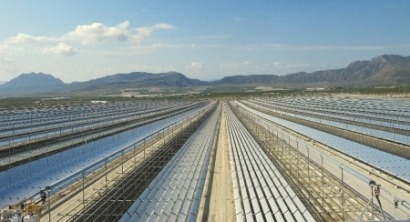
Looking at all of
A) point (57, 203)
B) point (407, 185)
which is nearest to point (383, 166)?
point (407, 185)

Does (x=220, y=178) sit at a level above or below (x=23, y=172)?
below

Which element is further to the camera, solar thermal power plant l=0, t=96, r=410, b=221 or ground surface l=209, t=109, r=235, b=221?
ground surface l=209, t=109, r=235, b=221

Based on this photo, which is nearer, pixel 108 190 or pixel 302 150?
pixel 108 190

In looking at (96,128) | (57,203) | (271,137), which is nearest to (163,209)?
(57,203)

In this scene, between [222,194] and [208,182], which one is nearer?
[222,194]

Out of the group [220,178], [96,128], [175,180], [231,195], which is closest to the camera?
[175,180]

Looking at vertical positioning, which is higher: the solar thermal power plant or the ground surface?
the solar thermal power plant

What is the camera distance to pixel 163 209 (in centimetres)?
922

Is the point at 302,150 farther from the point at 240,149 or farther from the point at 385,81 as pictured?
the point at 385,81

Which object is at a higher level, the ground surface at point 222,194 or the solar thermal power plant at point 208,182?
the solar thermal power plant at point 208,182

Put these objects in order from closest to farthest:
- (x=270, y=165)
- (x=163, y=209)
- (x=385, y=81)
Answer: (x=163, y=209)
(x=270, y=165)
(x=385, y=81)

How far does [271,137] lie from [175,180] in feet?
42.4

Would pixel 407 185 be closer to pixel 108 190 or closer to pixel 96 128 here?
pixel 108 190

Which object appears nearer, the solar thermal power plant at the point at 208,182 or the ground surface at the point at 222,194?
the solar thermal power plant at the point at 208,182
